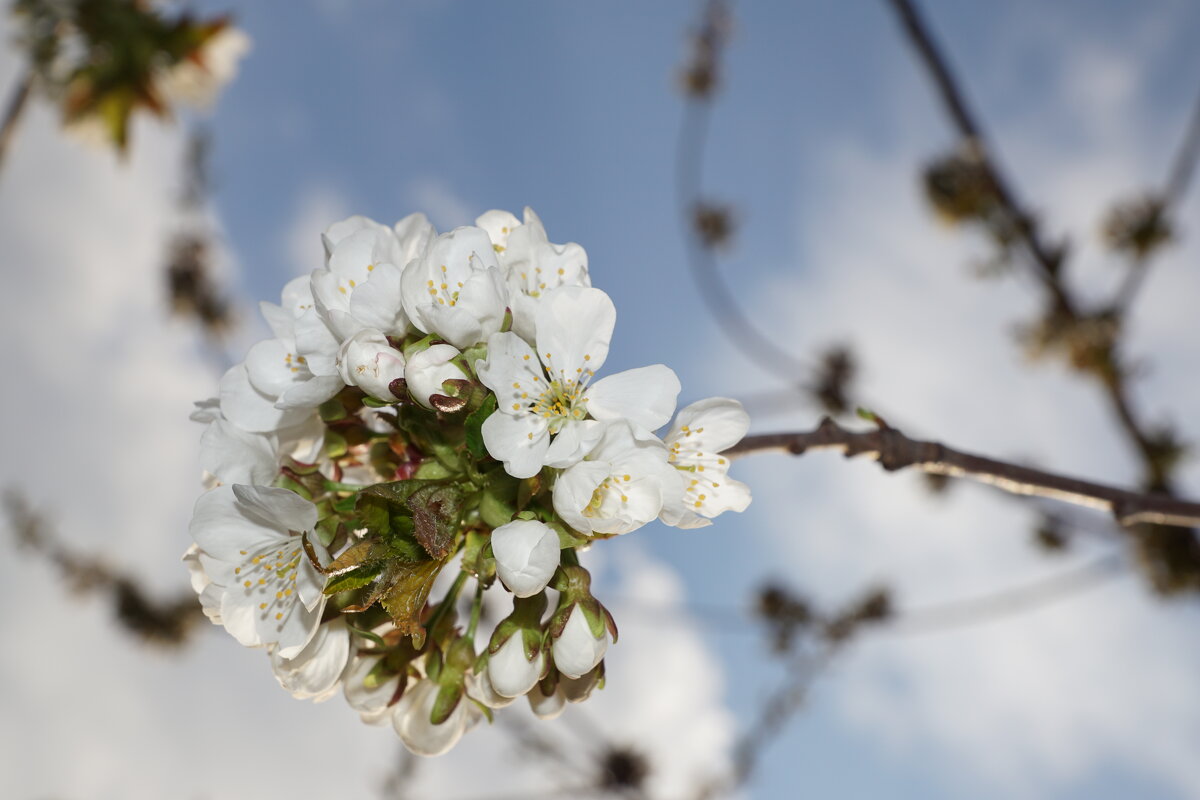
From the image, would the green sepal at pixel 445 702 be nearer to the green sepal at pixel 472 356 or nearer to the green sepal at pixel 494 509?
the green sepal at pixel 494 509

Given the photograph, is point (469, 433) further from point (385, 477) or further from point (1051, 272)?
point (1051, 272)

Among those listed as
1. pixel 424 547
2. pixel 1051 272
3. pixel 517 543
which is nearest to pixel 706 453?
pixel 517 543

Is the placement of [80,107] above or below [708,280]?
below

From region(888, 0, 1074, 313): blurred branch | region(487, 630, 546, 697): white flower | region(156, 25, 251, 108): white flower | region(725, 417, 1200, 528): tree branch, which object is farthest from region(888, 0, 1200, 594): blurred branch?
region(156, 25, 251, 108): white flower

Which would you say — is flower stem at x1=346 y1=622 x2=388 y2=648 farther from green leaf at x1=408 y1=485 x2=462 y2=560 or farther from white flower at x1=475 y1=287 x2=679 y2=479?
white flower at x1=475 y1=287 x2=679 y2=479

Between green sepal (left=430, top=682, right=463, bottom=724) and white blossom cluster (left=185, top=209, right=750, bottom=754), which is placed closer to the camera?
white blossom cluster (left=185, top=209, right=750, bottom=754)

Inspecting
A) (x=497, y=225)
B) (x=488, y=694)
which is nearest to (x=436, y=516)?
(x=488, y=694)

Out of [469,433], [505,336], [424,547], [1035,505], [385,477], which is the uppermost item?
[505,336]
